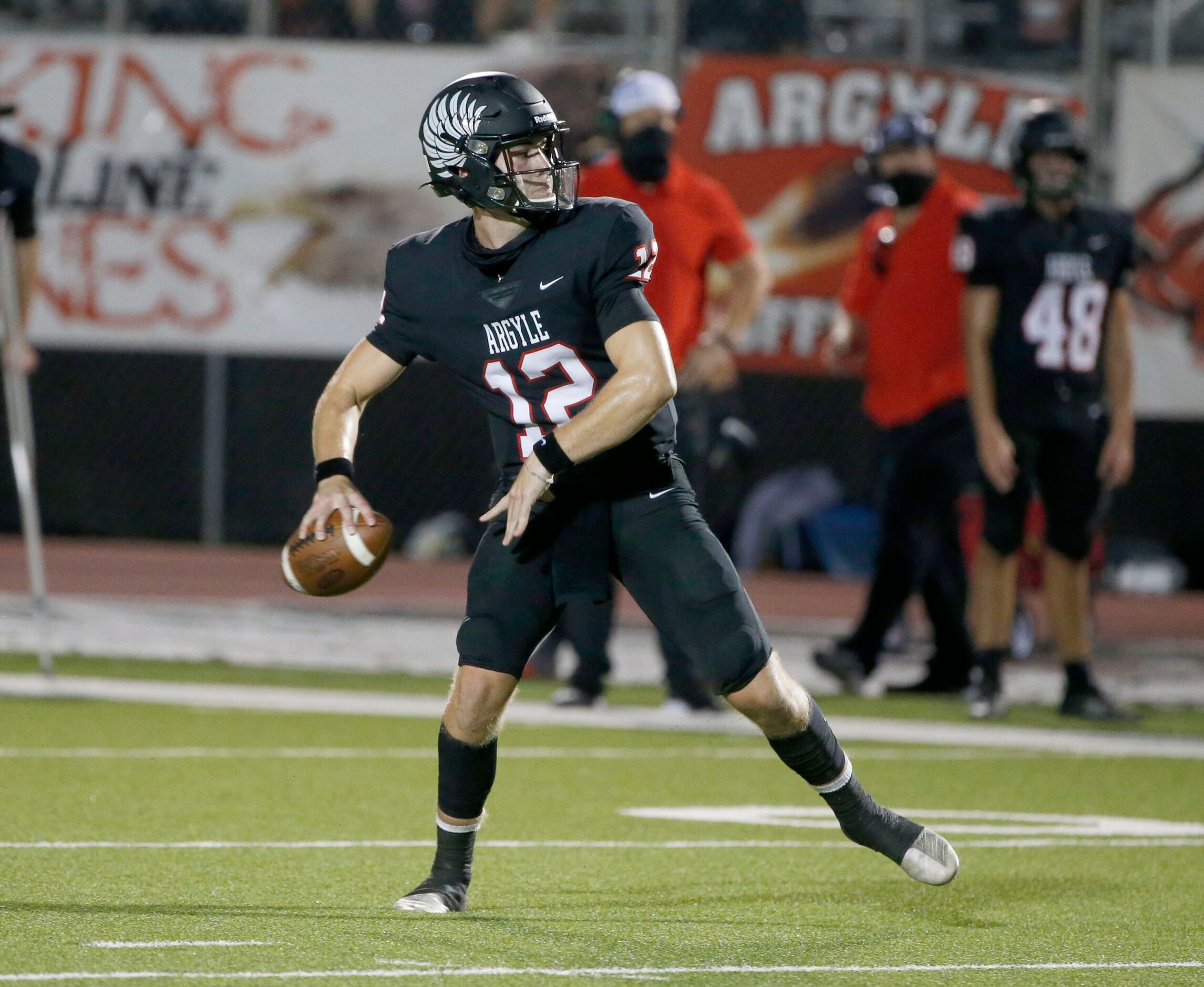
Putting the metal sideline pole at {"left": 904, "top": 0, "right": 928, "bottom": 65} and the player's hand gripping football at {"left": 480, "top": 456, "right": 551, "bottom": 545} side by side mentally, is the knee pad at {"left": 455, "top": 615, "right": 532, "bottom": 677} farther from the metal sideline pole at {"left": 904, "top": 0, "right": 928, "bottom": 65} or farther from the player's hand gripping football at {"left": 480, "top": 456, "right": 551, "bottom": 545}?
the metal sideline pole at {"left": 904, "top": 0, "right": 928, "bottom": 65}

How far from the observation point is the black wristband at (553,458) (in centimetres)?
482

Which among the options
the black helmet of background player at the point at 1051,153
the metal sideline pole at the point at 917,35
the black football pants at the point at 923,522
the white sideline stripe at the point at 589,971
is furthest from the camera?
the metal sideline pole at the point at 917,35

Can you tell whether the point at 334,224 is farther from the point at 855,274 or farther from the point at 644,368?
the point at 644,368

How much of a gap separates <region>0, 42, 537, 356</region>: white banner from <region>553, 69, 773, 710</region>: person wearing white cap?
185 inches

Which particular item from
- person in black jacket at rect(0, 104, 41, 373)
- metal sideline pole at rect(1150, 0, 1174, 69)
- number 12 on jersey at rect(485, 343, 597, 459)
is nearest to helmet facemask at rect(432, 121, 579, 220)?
number 12 on jersey at rect(485, 343, 597, 459)

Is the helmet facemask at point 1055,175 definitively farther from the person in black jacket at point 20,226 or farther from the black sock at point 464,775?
the black sock at point 464,775

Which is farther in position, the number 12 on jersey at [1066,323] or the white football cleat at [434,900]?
the number 12 on jersey at [1066,323]

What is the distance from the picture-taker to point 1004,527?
29.9ft

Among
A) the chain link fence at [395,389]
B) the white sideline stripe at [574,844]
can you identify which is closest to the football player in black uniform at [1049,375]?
the white sideline stripe at [574,844]

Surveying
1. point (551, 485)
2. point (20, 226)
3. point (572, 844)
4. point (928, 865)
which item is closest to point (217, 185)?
point (20, 226)

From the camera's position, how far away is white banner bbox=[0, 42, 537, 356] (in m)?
13.6

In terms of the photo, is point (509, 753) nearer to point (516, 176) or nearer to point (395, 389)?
point (516, 176)

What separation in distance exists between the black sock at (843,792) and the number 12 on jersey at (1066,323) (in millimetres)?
4218

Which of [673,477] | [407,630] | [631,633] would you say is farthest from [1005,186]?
[673,477]
